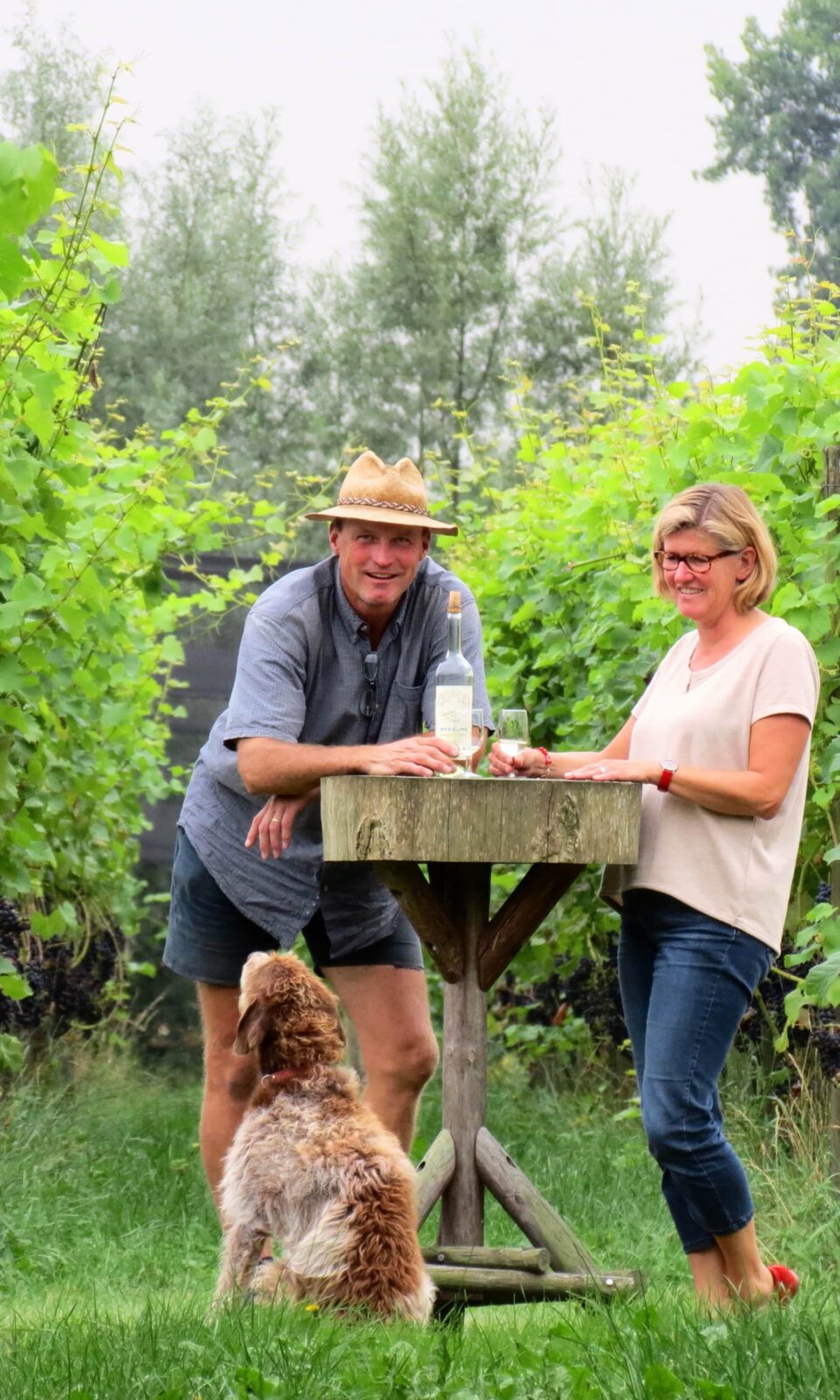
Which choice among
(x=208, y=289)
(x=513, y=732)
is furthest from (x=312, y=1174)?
(x=208, y=289)

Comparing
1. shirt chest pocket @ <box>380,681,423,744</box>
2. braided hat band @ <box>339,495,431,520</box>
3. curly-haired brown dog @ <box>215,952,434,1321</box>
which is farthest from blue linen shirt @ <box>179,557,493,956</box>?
curly-haired brown dog @ <box>215,952,434,1321</box>

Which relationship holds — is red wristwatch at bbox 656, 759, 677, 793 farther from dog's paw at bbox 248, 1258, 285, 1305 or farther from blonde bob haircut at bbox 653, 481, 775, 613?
dog's paw at bbox 248, 1258, 285, 1305

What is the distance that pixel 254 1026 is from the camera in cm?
396

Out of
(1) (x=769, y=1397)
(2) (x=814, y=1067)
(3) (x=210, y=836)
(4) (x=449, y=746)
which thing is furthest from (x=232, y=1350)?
(2) (x=814, y=1067)

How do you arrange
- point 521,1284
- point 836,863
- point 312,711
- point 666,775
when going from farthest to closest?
point 836,863, point 312,711, point 521,1284, point 666,775

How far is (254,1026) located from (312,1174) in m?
0.39

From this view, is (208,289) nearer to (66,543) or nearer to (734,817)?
(66,543)

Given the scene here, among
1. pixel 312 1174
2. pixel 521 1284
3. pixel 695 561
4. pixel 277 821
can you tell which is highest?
pixel 695 561

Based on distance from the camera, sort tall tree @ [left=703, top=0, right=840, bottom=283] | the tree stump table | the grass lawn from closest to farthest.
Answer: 1. the grass lawn
2. the tree stump table
3. tall tree @ [left=703, top=0, right=840, bottom=283]

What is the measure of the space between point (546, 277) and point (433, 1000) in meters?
19.2

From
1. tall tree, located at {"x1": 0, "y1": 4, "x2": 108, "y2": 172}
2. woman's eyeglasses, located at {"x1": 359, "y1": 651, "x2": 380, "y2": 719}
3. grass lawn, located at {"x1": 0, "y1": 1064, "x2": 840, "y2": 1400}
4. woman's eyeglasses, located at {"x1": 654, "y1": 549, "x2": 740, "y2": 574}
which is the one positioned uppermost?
tall tree, located at {"x1": 0, "y1": 4, "x2": 108, "y2": 172}

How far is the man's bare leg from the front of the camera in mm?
4422

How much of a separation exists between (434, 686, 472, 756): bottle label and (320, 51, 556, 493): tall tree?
2241cm

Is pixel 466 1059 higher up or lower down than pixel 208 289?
lower down
